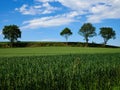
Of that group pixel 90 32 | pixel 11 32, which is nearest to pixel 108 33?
pixel 90 32

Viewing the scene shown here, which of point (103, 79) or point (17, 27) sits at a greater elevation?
point (17, 27)

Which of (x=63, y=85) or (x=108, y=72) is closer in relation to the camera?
(x=63, y=85)

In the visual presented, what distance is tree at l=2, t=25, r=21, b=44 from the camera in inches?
4634

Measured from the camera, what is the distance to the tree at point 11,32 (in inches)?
4634

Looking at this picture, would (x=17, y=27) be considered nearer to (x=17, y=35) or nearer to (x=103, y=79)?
(x=17, y=35)

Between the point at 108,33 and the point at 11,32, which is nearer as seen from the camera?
the point at 11,32

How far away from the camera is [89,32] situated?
139m

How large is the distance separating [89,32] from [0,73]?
126 metres

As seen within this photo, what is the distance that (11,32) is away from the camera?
390 ft

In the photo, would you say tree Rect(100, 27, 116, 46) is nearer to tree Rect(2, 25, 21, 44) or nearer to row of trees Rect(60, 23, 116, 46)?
row of trees Rect(60, 23, 116, 46)

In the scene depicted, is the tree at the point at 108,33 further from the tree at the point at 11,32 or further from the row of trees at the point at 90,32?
the tree at the point at 11,32

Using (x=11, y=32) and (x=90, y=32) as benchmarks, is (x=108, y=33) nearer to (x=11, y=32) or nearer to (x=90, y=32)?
(x=90, y=32)

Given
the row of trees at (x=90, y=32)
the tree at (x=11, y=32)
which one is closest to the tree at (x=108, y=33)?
the row of trees at (x=90, y=32)

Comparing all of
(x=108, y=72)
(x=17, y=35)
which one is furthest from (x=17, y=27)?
(x=108, y=72)
